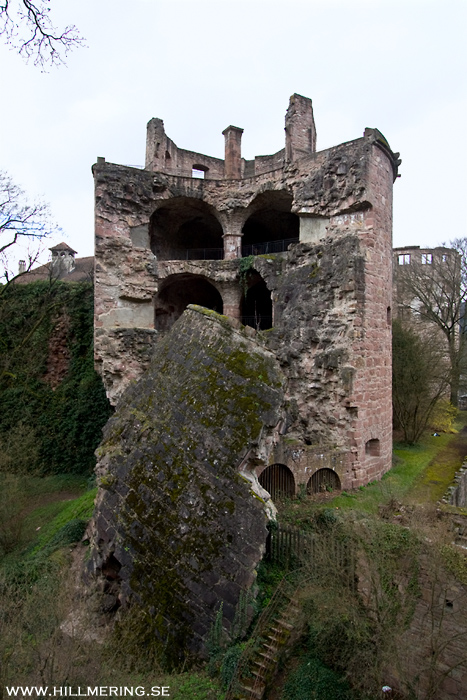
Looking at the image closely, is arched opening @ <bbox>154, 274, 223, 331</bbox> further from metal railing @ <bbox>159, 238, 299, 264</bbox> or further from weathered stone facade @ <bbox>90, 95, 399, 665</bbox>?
metal railing @ <bbox>159, 238, 299, 264</bbox>

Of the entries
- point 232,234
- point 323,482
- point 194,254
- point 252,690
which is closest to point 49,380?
point 194,254

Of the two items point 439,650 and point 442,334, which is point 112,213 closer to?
point 439,650

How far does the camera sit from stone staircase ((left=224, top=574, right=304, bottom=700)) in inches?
190

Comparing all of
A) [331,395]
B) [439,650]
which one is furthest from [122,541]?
[331,395]

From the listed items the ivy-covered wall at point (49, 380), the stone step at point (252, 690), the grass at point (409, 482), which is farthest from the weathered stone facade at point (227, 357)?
the ivy-covered wall at point (49, 380)

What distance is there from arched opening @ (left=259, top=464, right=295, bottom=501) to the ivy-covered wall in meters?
6.89

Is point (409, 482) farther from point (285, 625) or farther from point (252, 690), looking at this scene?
point (252, 690)

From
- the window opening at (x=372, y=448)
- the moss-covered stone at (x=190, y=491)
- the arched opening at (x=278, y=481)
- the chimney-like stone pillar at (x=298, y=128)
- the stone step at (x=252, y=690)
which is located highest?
the chimney-like stone pillar at (x=298, y=128)

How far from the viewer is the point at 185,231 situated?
18438 mm

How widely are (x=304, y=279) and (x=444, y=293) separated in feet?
45.2

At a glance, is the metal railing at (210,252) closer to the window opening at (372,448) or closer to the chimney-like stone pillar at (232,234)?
the chimney-like stone pillar at (232,234)

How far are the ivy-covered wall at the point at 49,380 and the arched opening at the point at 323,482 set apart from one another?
303 inches

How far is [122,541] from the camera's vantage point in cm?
545

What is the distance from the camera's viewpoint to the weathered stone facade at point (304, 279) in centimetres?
1169
